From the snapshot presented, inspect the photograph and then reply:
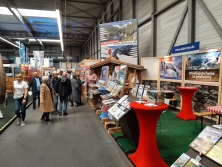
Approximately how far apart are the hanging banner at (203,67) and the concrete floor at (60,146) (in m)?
3.05

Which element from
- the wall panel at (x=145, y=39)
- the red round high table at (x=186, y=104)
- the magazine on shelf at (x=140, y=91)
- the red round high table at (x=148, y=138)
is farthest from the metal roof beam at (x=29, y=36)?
the red round high table at (x=148, y=138)

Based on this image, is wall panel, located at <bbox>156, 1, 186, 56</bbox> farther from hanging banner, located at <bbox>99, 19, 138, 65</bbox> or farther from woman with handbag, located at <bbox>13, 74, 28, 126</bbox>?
woman with handbag, located at <bbox>13, 74, 28, 126</bbox>

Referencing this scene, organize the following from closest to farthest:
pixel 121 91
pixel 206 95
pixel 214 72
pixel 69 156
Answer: pixel 69 156 < pixel 121 91 < pixel 214 72 < pixel 206 95

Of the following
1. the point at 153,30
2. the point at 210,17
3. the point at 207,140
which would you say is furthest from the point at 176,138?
the point at 153,30

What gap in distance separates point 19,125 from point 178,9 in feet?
20.8

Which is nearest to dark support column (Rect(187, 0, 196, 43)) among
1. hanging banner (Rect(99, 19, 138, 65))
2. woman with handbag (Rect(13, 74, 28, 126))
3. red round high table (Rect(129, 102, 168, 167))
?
Result: hanging banner (Rect(99, 19, 138, 65))

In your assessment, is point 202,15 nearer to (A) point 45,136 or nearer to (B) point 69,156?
(B) point 69,156

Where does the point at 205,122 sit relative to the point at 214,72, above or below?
below

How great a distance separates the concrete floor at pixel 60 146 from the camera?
2689mm

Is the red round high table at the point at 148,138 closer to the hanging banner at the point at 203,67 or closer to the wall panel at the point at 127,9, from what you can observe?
the hanging banner at the point at 203,67

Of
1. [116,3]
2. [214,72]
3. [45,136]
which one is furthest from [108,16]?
[45,136]

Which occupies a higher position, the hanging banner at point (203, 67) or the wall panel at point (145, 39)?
the wall panel at point (145, 39)

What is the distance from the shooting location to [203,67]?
14.5ft

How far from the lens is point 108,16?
12359 mm
